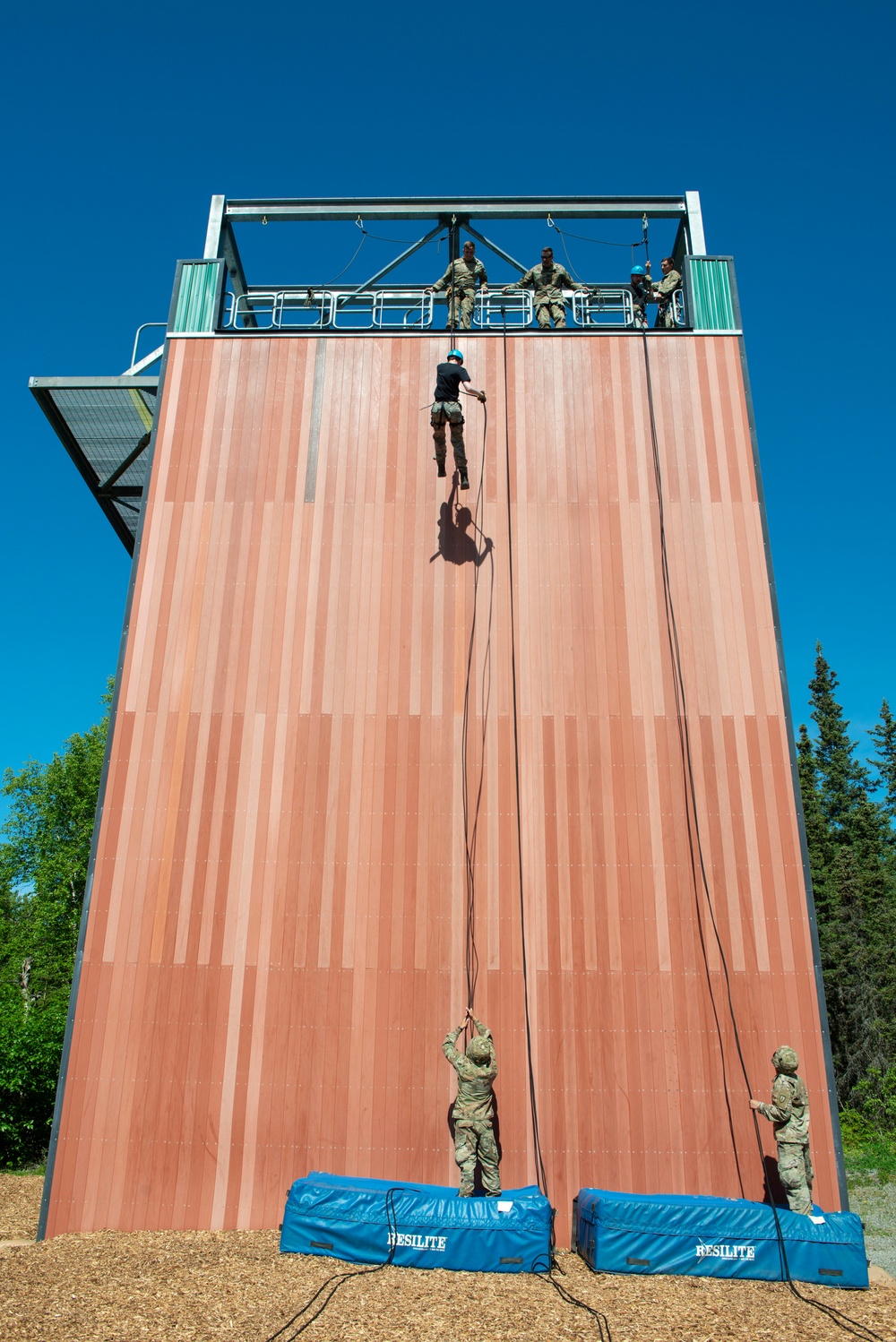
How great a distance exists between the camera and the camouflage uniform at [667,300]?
1320 centimetres

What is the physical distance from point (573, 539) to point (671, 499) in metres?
1.51

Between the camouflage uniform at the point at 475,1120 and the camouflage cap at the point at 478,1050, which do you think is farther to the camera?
the camouflage cap at the point at 478,1050

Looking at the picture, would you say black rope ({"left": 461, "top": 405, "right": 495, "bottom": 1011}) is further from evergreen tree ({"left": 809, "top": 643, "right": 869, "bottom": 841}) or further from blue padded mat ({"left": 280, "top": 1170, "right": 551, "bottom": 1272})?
evergreen tree ({"left": 809, "top": 643, "right": 869, "bottom": 841})

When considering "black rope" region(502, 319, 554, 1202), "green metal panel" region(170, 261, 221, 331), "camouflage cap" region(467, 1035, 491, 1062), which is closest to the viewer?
"camouflage cap" region(467, 1035, 491, 1062)

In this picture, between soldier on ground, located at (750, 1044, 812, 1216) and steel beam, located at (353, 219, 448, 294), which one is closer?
soldier on ground, located at (750, 1044, 812, 1216)

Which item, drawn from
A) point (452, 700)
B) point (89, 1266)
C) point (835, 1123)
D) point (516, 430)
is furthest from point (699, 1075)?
point (516, 430)

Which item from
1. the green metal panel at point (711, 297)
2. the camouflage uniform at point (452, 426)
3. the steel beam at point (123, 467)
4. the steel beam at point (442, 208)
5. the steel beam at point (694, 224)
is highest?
the steel beam at point (442, 208)

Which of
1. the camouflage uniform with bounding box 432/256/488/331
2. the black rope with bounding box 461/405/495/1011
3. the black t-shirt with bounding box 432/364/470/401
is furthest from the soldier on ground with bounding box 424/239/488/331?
the black rope with bounding box 461/405/495/1011

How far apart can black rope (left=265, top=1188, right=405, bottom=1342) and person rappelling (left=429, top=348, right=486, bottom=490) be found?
839cm

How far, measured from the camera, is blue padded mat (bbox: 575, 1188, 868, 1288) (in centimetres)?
735

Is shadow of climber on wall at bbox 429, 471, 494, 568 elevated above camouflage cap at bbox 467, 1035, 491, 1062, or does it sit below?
above

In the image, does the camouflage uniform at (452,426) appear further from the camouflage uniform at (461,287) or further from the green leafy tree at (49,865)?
the green leafy tree at (49,865)

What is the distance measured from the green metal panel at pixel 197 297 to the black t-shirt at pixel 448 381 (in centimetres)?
406

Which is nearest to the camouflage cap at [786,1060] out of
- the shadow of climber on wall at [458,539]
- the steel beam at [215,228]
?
the shadow of climber on wall at [458,539]
